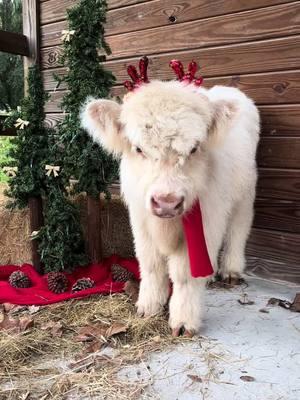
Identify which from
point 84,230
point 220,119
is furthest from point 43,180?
point 220,119

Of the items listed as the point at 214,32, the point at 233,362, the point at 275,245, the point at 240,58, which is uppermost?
the point at 214,32

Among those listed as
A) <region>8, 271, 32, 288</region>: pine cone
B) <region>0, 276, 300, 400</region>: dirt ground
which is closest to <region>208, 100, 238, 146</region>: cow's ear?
<region>0, 276, 300, 400</region>: dirt ground

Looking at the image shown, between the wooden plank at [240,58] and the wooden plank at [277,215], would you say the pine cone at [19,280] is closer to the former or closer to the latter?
the wooden plank at [277,215]

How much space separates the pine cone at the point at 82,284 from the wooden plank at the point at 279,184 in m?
1.80

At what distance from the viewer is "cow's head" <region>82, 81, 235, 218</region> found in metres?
2.69

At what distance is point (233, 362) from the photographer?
9.12 feet

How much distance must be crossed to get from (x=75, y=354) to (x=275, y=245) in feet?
→ 7.48

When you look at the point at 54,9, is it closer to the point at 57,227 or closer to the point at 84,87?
the point at 84,87

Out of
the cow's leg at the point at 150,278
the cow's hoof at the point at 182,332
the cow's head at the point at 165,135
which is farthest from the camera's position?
the cow's leg at the point at 150,278

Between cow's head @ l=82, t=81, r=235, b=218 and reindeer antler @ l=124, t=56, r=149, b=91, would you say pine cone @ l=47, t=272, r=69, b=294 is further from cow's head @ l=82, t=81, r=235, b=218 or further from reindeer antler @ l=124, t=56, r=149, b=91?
reindeer antler @ l=124, t=56, r=149, b=91

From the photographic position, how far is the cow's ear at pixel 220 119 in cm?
301

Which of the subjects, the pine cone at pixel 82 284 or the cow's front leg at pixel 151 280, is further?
the pine cone at pixel 82 284

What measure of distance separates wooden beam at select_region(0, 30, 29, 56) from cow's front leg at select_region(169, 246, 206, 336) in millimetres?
3219

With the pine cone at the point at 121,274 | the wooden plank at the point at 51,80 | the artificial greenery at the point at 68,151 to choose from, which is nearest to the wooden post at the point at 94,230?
the artificial greenery at the point at 68,151
